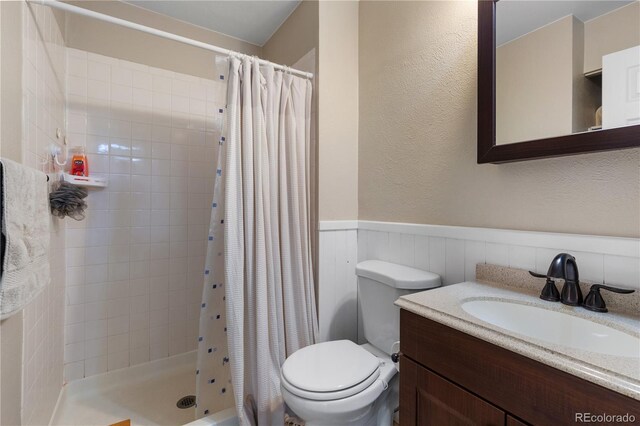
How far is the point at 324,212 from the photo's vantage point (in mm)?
1702

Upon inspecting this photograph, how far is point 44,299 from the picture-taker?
1.38m

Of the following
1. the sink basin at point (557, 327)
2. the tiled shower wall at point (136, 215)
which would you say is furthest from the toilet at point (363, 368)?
the tiled shower wall at point (136, 215)

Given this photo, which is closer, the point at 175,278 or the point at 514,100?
the point at 514,100

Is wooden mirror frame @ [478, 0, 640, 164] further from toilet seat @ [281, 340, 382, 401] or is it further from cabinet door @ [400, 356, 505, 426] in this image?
toilet seat @ [281, 340, 382, 401]

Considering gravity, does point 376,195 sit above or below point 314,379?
above

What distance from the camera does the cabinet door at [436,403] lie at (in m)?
0.72

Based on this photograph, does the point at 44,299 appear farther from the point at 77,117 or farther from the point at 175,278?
the point at 77,117

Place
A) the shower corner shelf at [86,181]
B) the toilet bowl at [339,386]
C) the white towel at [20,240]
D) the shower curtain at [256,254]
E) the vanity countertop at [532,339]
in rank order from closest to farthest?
the vanity countertop at [532,339]
the white towel at [20,240]
the toilet bowl at [339,386]
the shower curtain at [256,254]
the shower corner shelf at [86,181]

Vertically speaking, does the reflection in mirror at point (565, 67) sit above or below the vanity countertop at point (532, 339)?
above

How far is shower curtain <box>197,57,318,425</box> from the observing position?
1371 mm

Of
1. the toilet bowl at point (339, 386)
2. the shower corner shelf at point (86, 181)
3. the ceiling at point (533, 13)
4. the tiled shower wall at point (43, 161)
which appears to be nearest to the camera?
the ceiling at point (533, 13)

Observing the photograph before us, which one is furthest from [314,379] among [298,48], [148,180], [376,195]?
[298,48]

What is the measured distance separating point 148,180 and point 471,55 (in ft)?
6.85

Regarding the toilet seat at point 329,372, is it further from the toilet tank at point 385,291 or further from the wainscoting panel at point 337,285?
the wainscoting panel at point 337,285
